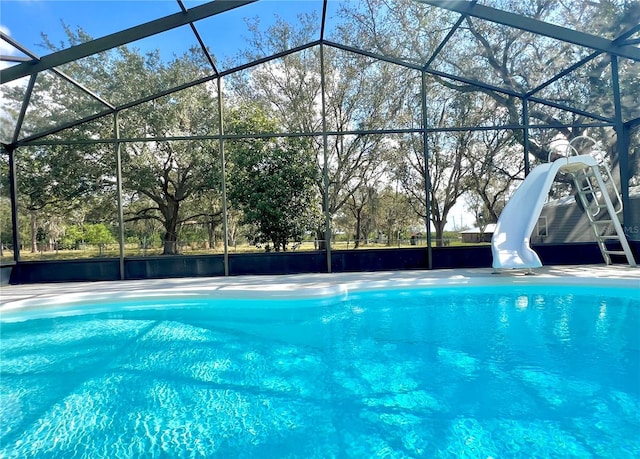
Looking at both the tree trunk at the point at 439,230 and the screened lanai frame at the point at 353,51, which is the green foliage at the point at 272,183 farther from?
the tree trunk at the point at 439,230

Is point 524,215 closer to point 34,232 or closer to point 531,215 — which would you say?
point 531,215

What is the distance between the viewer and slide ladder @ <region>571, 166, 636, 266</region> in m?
6.67

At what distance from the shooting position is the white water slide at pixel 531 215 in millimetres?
6473

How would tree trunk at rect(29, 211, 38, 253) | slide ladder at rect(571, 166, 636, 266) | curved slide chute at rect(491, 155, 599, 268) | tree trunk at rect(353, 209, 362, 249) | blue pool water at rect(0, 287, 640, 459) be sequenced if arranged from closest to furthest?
blue pool water at rect(0, 287, 640, 459) → curved slide chute at rect(491, 155, 599, 268) → slide ladder at rect(571, 166, 636, 266) → tree trunk at rect(29, 211, 38, 253) → tree trunk at rect(353, 209, 362, 249)

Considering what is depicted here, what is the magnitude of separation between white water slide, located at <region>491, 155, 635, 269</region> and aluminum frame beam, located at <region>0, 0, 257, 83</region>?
586 centimetres

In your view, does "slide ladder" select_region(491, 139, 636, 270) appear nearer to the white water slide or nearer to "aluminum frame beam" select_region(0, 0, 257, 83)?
the white water slide

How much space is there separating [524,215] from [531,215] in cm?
35

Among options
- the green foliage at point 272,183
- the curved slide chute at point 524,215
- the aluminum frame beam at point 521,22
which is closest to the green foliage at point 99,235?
the green foliage at point 272,183

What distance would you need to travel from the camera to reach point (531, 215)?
259 inches

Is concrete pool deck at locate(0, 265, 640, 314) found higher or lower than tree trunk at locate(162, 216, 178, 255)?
lower

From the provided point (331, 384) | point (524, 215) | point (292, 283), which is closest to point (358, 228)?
point (292, 283)

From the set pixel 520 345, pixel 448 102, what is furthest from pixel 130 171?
pixel 520 345

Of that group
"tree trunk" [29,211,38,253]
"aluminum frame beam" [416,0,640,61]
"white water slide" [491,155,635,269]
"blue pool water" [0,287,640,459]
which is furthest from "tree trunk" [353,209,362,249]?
"tree trunk" [29,211,38,253]

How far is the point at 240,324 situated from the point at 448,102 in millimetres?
6796
